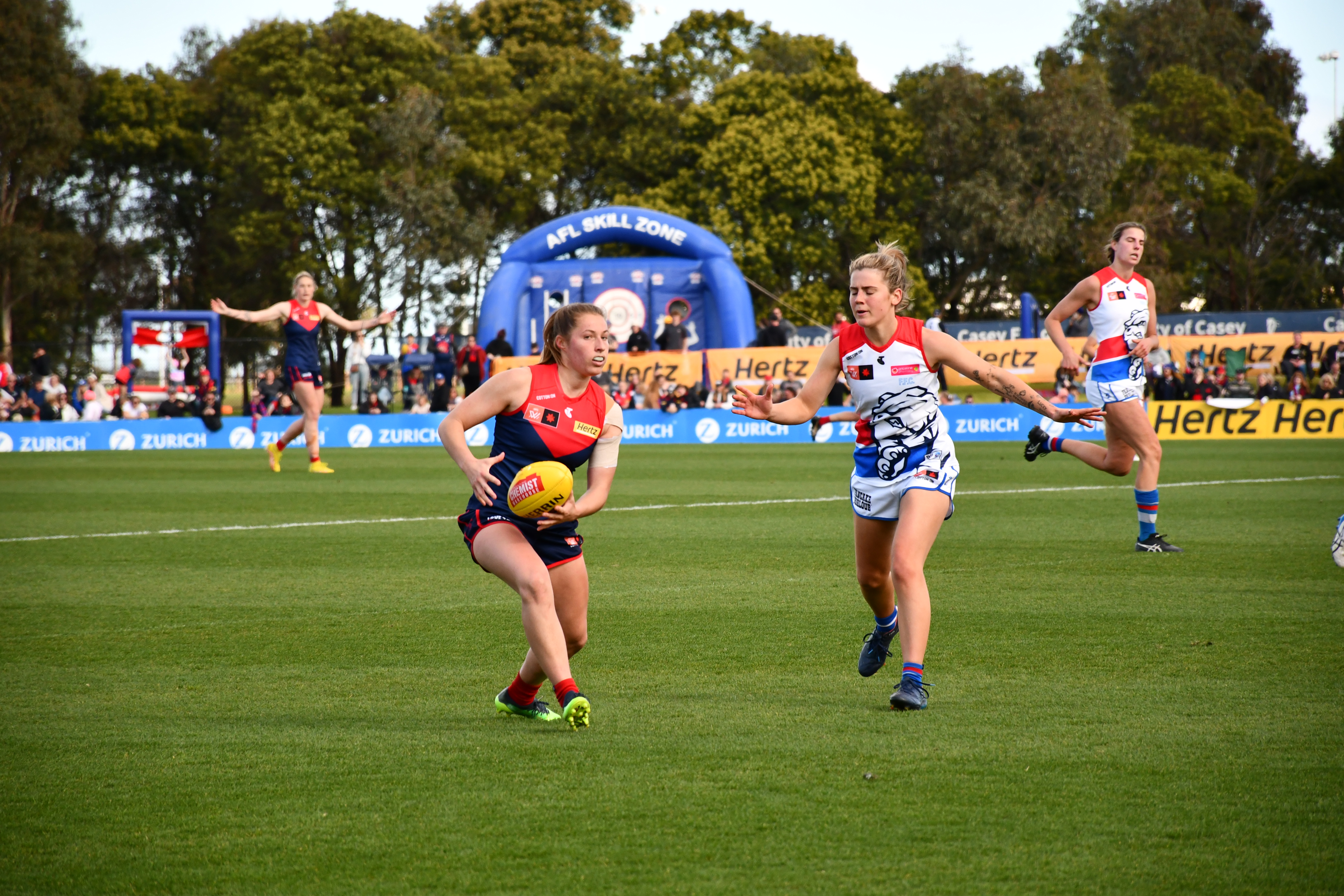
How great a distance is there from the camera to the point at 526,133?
50.7 metres

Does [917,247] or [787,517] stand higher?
[917,247]

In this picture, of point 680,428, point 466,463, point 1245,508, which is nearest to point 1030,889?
point 466,463

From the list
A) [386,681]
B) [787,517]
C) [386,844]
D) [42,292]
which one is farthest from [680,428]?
[42,292]

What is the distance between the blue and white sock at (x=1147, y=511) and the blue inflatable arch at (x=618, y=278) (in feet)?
83.5

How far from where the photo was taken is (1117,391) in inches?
409

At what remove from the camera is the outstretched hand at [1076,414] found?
5867 mm

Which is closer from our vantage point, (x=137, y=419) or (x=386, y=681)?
(x=386, y=681)

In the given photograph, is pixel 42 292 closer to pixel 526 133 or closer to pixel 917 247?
pixel 526 133

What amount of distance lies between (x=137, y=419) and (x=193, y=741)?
977 inches

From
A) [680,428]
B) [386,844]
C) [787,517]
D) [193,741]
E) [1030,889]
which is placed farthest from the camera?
[680,428]

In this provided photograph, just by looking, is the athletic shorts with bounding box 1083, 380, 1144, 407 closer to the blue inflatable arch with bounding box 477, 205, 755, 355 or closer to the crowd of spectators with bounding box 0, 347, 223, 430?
the crowd of spectators with bounding box 0, 347, 223, 430

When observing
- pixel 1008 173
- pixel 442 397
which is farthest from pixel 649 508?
pixel 1008 173

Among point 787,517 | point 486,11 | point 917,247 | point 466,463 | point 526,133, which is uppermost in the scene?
point 486,11

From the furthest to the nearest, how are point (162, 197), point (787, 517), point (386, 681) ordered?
1. point (162, 197)
2. point (787, 517)
3. point (386, 681)
